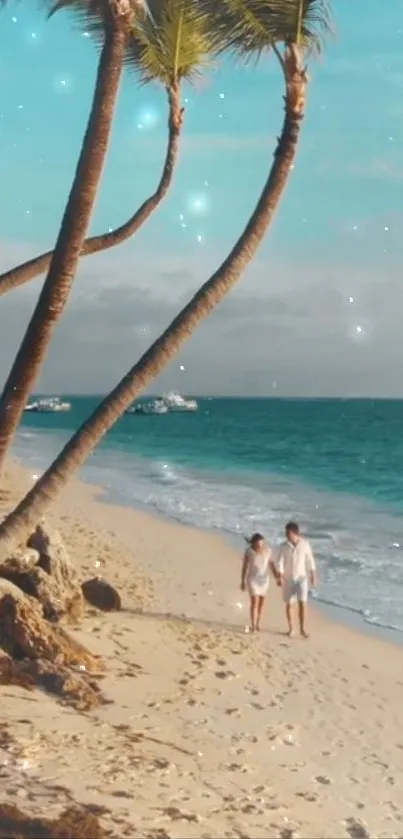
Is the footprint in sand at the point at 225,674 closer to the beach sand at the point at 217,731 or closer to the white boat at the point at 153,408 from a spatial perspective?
the beach sand at the point at 217,731

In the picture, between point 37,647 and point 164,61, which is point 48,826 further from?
point 164,61

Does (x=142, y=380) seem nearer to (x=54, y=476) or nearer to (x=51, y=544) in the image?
(x=54, y=476)

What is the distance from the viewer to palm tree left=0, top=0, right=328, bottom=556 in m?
6.17

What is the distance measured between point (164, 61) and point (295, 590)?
7.10 meters

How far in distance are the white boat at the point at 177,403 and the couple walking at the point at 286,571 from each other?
4971 inches

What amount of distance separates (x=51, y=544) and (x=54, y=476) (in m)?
6.04

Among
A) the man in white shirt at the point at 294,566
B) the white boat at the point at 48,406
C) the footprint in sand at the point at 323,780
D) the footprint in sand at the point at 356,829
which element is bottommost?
the footprint in sand at the point at 356,829

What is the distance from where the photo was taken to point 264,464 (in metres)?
54.8

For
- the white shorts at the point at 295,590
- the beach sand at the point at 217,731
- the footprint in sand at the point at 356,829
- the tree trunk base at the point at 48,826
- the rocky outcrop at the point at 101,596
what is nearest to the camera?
the tree trunk base at the point at 48,826

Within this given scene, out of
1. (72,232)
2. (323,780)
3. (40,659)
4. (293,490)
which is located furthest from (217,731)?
(293,490)

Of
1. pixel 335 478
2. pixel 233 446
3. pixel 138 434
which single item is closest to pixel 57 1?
pixel 335 478

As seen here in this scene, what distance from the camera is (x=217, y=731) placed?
8.71 m

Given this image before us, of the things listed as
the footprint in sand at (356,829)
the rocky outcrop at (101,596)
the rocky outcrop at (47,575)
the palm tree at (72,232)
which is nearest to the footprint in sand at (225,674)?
the rocky outcrop at (47,575)

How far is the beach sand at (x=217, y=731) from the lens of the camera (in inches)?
258
